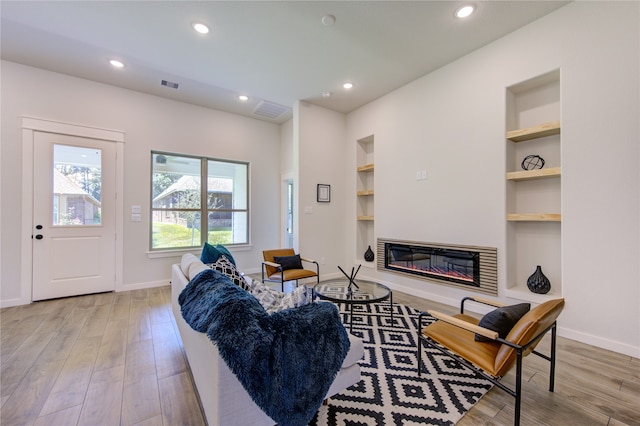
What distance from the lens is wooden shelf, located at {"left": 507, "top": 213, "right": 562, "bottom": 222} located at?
8.61ft

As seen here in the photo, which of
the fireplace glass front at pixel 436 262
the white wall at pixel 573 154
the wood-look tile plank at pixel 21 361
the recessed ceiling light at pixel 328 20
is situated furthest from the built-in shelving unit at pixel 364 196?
the wood-look tile plank at pixel 21 361

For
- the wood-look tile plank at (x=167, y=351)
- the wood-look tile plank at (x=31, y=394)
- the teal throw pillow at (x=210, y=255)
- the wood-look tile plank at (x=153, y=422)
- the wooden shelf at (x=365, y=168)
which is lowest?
the wood-look tile plank at (x=167, y=351)

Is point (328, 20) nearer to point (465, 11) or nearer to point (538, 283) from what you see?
point (465, 11)

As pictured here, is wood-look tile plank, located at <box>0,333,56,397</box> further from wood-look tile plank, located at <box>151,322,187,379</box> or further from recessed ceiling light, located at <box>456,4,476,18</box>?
recessed ceiling light, located at <box>456,4,476,18</box>

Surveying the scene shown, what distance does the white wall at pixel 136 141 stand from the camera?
11.2 ft

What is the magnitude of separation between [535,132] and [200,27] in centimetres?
370

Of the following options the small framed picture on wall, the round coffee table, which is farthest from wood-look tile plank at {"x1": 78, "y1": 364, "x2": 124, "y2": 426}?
the small framed picture on wall

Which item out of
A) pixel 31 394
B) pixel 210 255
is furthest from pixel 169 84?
pixel 31 394

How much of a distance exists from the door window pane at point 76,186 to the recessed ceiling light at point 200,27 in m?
2.59

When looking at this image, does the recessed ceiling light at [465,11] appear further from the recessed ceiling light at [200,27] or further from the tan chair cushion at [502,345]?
the tan chair cushion at [502,345]

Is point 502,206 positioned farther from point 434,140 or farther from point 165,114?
point 165,114

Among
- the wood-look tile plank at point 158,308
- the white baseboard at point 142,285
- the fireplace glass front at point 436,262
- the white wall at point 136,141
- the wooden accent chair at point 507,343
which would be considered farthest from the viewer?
the white baseboard at point 142,285

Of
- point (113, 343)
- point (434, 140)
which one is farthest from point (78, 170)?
point (434, 140)

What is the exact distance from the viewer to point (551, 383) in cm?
179
